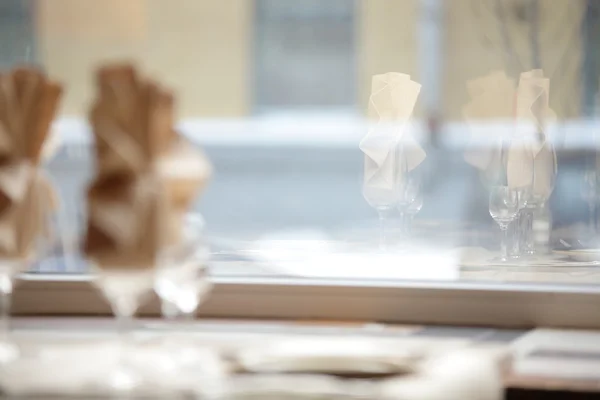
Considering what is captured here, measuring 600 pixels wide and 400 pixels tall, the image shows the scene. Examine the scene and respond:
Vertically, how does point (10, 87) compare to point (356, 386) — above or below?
above

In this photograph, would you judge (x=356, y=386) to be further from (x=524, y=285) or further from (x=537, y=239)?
(x=537, y=239)

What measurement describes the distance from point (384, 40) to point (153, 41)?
398mm

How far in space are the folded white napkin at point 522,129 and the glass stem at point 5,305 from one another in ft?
2.35

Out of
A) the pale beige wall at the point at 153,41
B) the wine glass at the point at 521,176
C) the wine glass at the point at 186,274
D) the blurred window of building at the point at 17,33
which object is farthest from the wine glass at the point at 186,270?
the blurred window of building at the point at 17,33

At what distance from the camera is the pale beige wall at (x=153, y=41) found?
1.50 meters

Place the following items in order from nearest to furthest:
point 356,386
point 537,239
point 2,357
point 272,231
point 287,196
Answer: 1. point 356,386
2. point 2,357
3. point 537,239
4. point 272,231
5. point 287,196

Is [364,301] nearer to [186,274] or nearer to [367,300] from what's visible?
[367,300]

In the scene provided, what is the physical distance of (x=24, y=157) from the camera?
3.62 feet

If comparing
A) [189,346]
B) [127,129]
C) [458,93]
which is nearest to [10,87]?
[127,129]

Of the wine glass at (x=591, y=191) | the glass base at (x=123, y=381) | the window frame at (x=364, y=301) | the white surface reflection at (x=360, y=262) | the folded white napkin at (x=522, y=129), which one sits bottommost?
the glass base at (x=123, y=381)

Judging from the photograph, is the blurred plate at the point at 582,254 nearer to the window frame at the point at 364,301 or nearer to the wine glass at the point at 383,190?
the window frame at the point at 364,301

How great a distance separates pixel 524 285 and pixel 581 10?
44 cm

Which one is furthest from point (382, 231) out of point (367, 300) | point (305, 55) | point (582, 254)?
point (305, 55)

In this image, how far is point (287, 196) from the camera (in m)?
2.98
